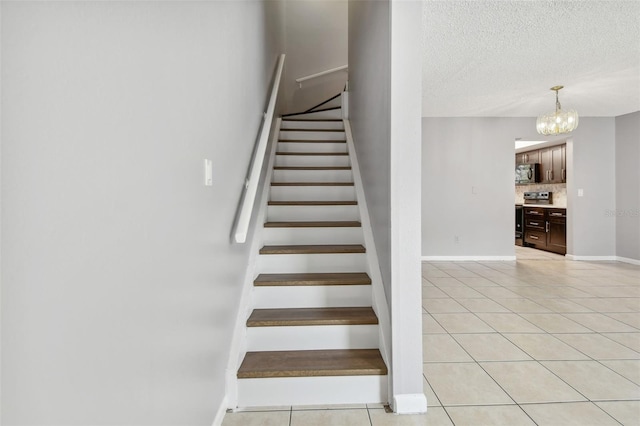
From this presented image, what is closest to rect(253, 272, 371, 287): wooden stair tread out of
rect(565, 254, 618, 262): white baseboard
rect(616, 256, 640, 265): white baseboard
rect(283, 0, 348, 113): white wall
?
rect(283, 0, 348, 113): white wall

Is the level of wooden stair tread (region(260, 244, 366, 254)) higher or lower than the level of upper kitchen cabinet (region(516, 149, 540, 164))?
lower

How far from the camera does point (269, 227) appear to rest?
247 cm

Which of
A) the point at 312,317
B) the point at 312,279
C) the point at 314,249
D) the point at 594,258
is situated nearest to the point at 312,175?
the point at 314,249

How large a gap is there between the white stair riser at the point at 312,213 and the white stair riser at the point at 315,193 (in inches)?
9.2

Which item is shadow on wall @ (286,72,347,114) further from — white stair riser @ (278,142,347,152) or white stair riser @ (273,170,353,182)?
white stair riser @ (273,170,353,182)

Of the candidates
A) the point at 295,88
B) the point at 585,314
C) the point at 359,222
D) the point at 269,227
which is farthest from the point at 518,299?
the point at 295,88

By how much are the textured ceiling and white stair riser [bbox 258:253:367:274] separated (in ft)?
6.73

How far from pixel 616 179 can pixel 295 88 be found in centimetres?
550

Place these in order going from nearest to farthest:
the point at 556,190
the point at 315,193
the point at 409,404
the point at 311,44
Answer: the point at 409,404 < the point at 315,193 < the point at 311,44 < the point at 556,190

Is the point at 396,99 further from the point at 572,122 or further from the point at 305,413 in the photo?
the point at 572,122

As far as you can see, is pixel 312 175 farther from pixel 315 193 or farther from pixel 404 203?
pixel 404 203

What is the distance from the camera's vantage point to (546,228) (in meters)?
6.49

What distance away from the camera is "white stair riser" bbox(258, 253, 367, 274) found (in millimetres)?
2230

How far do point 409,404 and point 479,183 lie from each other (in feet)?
15.4
